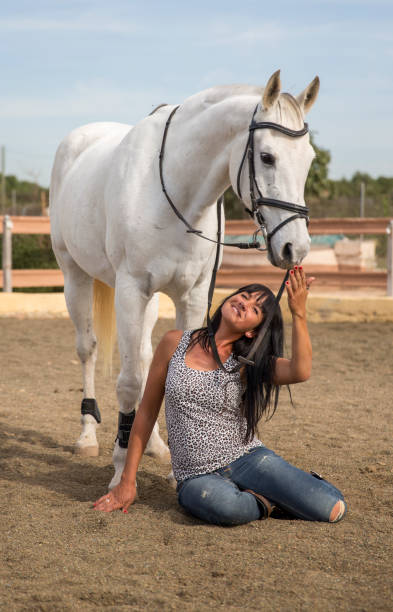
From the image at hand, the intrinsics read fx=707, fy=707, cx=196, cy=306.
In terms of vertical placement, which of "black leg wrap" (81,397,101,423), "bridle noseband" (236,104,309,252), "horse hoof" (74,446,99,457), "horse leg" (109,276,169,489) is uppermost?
"bridle noseband" (236,104,309,252)

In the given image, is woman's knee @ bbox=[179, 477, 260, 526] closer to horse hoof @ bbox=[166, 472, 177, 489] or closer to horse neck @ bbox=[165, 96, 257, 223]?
horse hoof @ bbox=[166, 472, 177, 489]

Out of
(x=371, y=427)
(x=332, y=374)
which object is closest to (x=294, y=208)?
(x=371, y=427)

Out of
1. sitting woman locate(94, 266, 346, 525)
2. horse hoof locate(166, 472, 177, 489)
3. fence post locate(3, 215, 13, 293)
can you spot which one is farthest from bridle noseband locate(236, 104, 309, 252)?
fence post locate(3, 215, 13, 293)

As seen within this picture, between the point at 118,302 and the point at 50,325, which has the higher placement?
the point at 118,302

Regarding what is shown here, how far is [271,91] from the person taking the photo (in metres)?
3.00

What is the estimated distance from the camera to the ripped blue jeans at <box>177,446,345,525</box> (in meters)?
2.91

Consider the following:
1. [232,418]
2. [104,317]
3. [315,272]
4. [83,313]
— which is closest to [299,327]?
[232,418]

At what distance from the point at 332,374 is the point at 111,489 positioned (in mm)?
3869

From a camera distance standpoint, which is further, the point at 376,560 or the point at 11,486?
the point at 11,486

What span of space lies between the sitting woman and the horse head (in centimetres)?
14

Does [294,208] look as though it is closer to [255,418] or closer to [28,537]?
[255,418]

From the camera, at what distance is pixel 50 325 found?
9586mm

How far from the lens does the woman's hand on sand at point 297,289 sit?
9.52 ft

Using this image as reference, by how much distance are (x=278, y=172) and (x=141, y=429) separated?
4.22 feet
